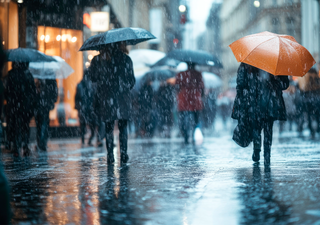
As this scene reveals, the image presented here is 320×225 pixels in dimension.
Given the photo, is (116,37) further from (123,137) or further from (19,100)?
(19,100)

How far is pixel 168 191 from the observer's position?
4.93m

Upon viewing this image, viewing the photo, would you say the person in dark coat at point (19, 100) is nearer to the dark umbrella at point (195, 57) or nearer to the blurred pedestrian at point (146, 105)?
the dark umbrella at point (195, 57)

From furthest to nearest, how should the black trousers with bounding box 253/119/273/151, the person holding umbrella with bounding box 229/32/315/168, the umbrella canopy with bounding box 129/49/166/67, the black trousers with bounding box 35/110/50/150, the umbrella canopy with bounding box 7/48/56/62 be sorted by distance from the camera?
the umbrella canopy with bounding box 129/49/166/67 → the black trousers with bounding box 35/110/50/150 → the umbrella canopy with bounding box 7/48/56/62 → the black trousers with bounding box 253/119/273/151 → the person holding umbrella with bounding box 229/32/315/168

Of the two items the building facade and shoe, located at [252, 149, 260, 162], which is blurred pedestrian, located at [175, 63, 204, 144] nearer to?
shoe, located at [252, 149, 260, 162]

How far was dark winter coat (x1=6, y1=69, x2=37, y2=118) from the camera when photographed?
9.16 metres

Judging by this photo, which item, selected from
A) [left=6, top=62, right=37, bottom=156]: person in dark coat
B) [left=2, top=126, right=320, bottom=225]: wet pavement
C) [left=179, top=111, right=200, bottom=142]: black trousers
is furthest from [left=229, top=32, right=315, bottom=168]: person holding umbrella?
[left=179, top=111, right=200, bottom=142]: black trousers

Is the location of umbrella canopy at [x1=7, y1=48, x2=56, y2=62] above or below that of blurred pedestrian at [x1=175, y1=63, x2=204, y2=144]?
above

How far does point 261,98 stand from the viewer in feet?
22.7

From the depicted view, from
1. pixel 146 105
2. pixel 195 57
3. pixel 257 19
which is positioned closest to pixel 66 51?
pixel 146 105

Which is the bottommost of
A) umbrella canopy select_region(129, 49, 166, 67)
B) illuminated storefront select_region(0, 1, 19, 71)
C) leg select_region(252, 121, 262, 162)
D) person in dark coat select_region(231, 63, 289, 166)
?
leg select_region(252, 121, 262, 162)

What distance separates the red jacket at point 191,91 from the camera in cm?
1176

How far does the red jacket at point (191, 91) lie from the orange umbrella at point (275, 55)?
4.71 m

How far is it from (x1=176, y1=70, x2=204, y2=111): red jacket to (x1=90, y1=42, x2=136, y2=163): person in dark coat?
174 inches

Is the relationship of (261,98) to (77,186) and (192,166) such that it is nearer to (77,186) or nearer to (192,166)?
(192,166)
